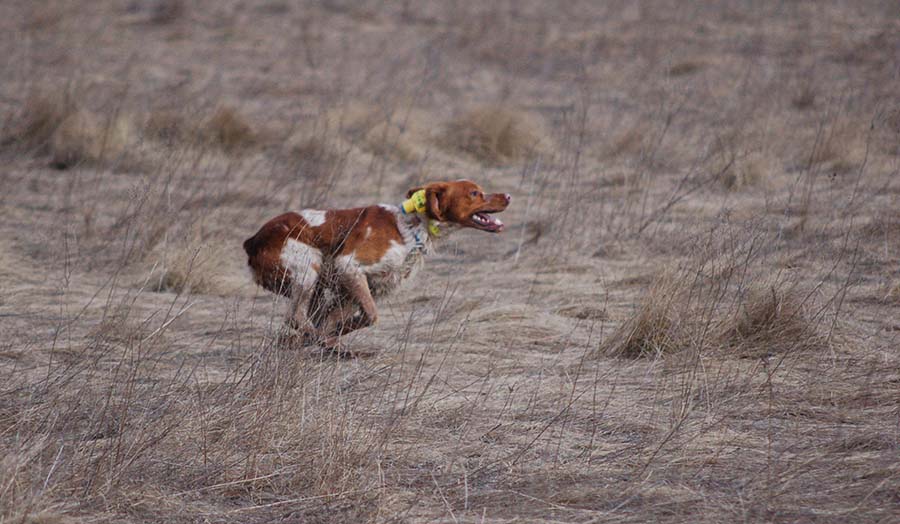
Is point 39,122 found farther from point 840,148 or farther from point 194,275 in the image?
point 840,148

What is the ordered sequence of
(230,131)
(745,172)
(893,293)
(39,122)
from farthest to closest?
(230,131) → (39,122) → (745,172) → (893,293)

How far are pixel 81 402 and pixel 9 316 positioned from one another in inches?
72.7

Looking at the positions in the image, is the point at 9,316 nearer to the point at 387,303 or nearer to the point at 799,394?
the point at 387,303

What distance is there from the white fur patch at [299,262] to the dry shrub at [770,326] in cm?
196

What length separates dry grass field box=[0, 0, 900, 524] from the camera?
3.74m

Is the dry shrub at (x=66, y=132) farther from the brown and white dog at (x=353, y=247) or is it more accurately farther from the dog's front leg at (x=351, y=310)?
the dog's front leg at (x=351, y=310)

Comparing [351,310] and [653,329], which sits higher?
[653,329]

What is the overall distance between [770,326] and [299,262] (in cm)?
224

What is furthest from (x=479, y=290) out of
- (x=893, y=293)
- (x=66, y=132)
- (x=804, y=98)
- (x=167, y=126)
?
(x=804, y=98)

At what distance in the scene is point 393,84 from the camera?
40.2 feet

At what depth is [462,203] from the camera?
5520 mm

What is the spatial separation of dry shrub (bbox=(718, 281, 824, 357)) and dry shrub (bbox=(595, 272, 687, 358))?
213mm

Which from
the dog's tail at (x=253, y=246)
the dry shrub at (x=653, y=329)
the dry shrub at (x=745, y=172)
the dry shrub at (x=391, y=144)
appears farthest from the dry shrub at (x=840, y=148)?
the dog's tail at (x=253, y=246)

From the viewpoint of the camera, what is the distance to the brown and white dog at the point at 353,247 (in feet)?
17.9
